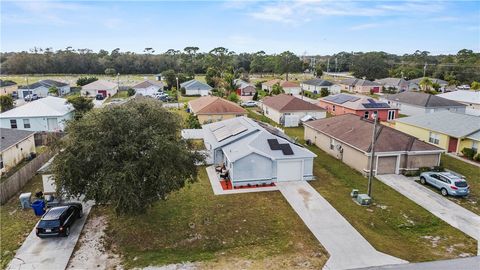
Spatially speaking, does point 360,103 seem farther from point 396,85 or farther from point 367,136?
point 396,85

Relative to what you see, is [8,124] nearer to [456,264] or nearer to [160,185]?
[160,185]

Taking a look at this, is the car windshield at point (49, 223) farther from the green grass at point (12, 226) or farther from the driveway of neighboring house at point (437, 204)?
the driveway of neighboring house at point (437, 204)

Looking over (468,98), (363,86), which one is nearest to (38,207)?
(468,98)

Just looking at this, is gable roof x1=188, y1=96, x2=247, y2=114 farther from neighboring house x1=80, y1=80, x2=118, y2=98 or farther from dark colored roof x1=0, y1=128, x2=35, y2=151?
neighboring house x1=80, y1=80, x2=118, y2=98

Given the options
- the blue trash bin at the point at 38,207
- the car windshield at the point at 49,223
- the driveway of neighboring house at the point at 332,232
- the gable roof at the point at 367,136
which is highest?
the gable roof at the point at 367,136

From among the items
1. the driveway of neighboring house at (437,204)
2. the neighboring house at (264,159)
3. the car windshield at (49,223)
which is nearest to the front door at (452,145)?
the driveway of neighboring house at (437,204)

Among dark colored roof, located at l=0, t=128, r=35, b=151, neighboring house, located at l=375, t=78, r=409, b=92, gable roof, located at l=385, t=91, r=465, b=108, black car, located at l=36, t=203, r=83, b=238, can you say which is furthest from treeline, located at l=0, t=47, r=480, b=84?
black car, located at l=36, t=203, r=83, b=238

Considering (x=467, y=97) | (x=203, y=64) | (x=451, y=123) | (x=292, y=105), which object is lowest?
(x=451, y=123)
